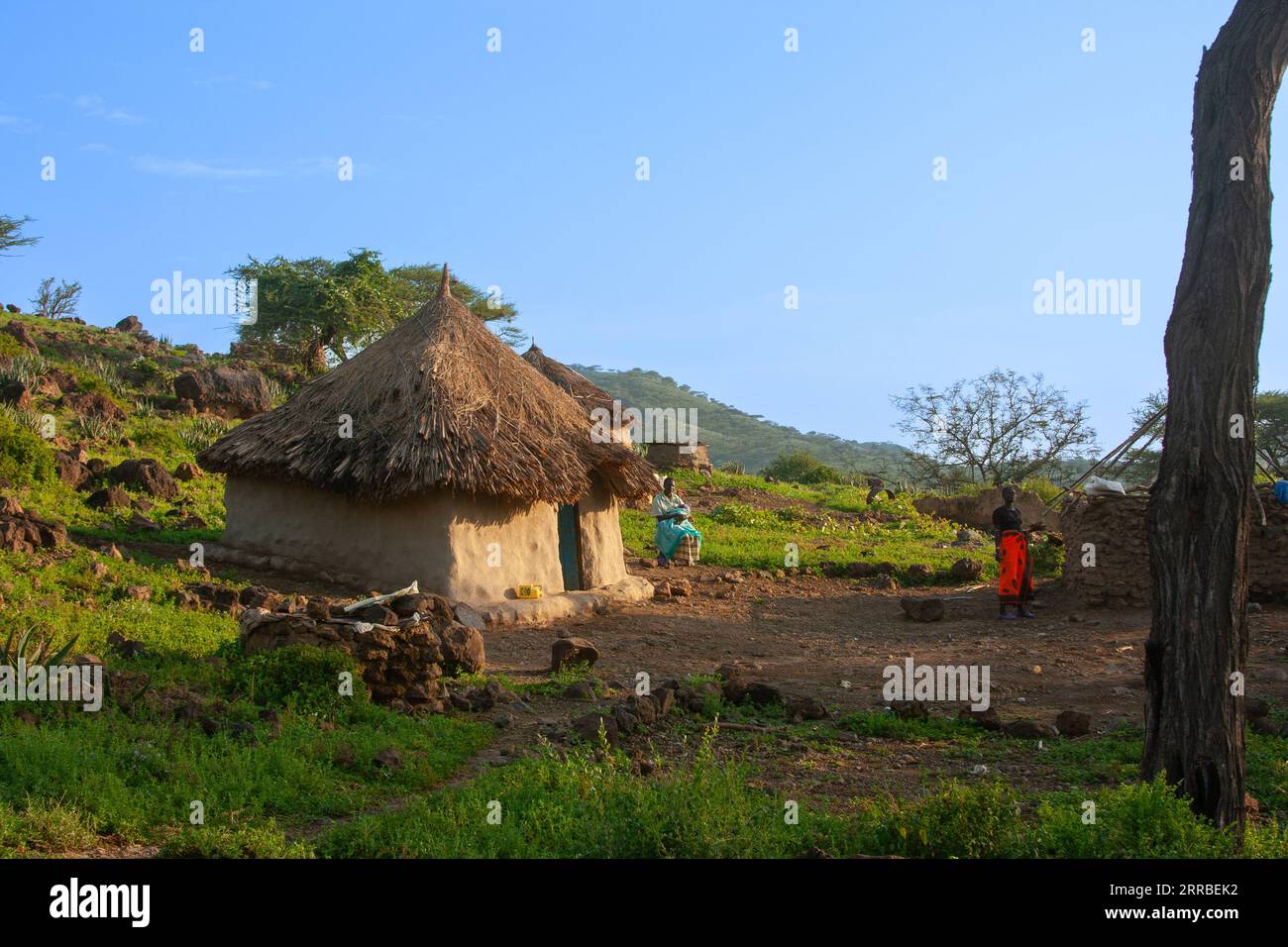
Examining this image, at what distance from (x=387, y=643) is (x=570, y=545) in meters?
6.25

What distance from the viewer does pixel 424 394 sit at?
1296cm

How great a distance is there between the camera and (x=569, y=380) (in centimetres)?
2145

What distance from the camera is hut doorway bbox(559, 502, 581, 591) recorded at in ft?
46.9

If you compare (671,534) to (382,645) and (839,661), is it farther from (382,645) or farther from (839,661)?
(382,645)

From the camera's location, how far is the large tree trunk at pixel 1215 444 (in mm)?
5457

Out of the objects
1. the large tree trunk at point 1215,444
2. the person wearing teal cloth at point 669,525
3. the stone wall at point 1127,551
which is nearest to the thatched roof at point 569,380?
the person wearing teal cloth at point 669,525

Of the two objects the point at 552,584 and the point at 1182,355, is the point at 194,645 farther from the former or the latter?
the point at 1182,355

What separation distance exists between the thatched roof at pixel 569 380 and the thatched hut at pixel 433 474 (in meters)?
4.67

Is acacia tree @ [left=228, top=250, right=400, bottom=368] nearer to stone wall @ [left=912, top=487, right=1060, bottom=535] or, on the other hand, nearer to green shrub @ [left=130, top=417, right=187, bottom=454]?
green shrub @ [left=130, top=417, right=187, bottom=454]

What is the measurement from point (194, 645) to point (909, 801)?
564cm

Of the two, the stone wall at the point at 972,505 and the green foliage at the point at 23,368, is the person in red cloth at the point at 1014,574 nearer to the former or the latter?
the stone wall at the point at 972,505

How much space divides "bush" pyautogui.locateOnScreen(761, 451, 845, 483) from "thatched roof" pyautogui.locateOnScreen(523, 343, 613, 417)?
1156 centimetres

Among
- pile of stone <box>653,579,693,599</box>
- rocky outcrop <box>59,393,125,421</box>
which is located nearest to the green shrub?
rocky outcrop <box>59,393,125,421</box>
